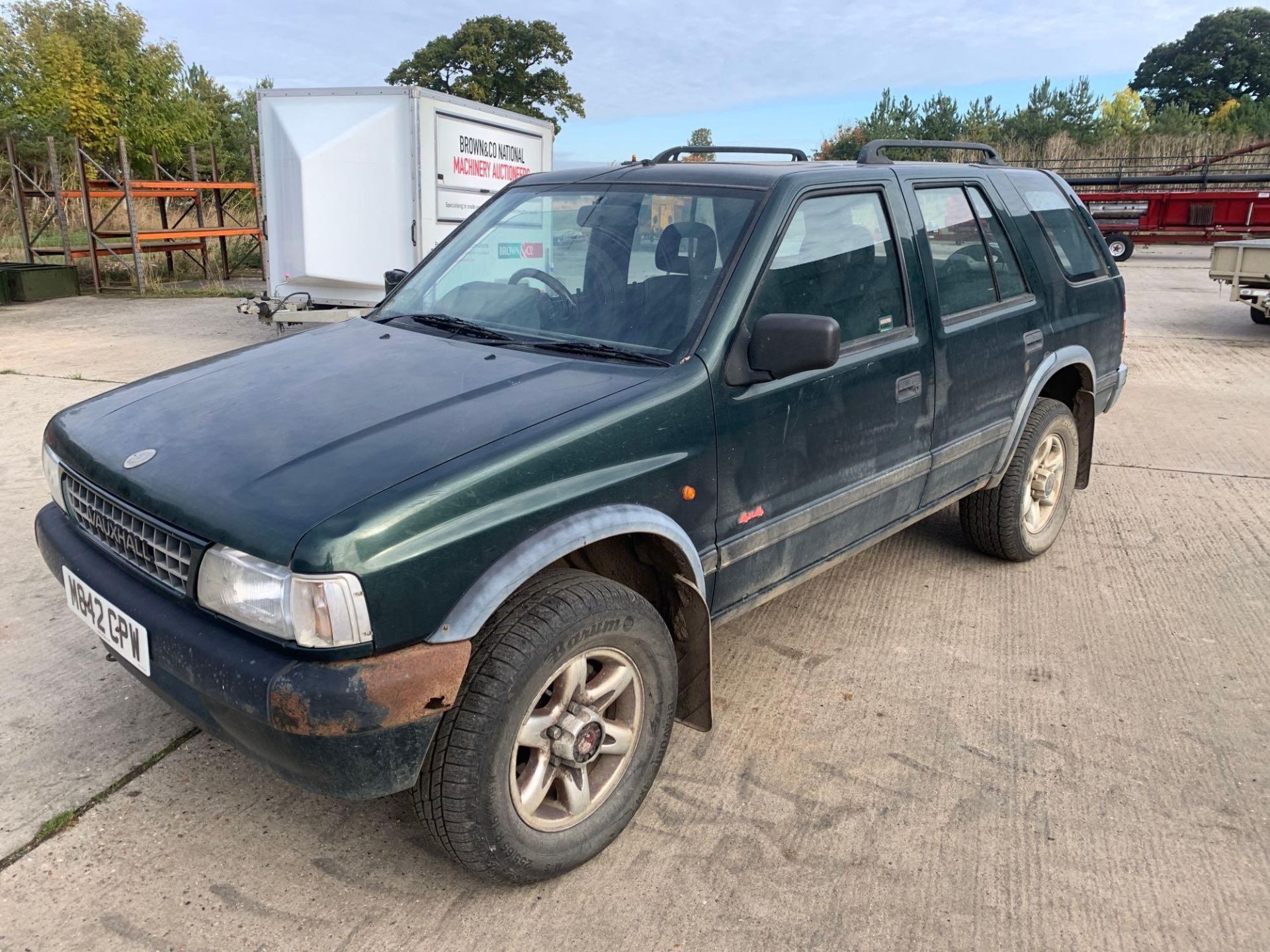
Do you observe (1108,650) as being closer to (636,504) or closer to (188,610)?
(636,504)

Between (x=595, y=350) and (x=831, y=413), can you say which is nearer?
(x=595, y=350)

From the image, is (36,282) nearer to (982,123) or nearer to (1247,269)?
(1247,269)

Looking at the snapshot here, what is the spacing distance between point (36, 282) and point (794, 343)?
604 inches

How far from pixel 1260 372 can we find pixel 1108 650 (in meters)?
6.90

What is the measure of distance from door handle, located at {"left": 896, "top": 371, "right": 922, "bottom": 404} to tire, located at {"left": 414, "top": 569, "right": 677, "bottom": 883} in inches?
53.2

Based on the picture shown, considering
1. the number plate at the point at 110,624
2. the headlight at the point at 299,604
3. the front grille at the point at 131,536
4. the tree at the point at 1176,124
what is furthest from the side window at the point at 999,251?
the tree at the point at 1176,124

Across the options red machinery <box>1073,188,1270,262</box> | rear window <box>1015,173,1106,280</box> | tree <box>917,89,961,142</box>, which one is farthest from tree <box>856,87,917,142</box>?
rear window <box>1015,173,1106,280</box>

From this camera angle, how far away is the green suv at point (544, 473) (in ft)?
6.66

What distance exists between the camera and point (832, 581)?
4.32 metres

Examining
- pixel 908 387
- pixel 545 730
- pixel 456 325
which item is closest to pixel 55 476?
pixel 456 325

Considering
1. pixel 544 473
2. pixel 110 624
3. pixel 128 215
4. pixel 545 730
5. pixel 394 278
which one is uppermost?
pixel 128 215

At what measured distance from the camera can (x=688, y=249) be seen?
2.97 metres

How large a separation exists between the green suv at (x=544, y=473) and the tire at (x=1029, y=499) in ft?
0.93

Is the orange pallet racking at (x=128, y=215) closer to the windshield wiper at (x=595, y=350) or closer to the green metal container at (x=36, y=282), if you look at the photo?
the green metal container at (x=36, y=282)
